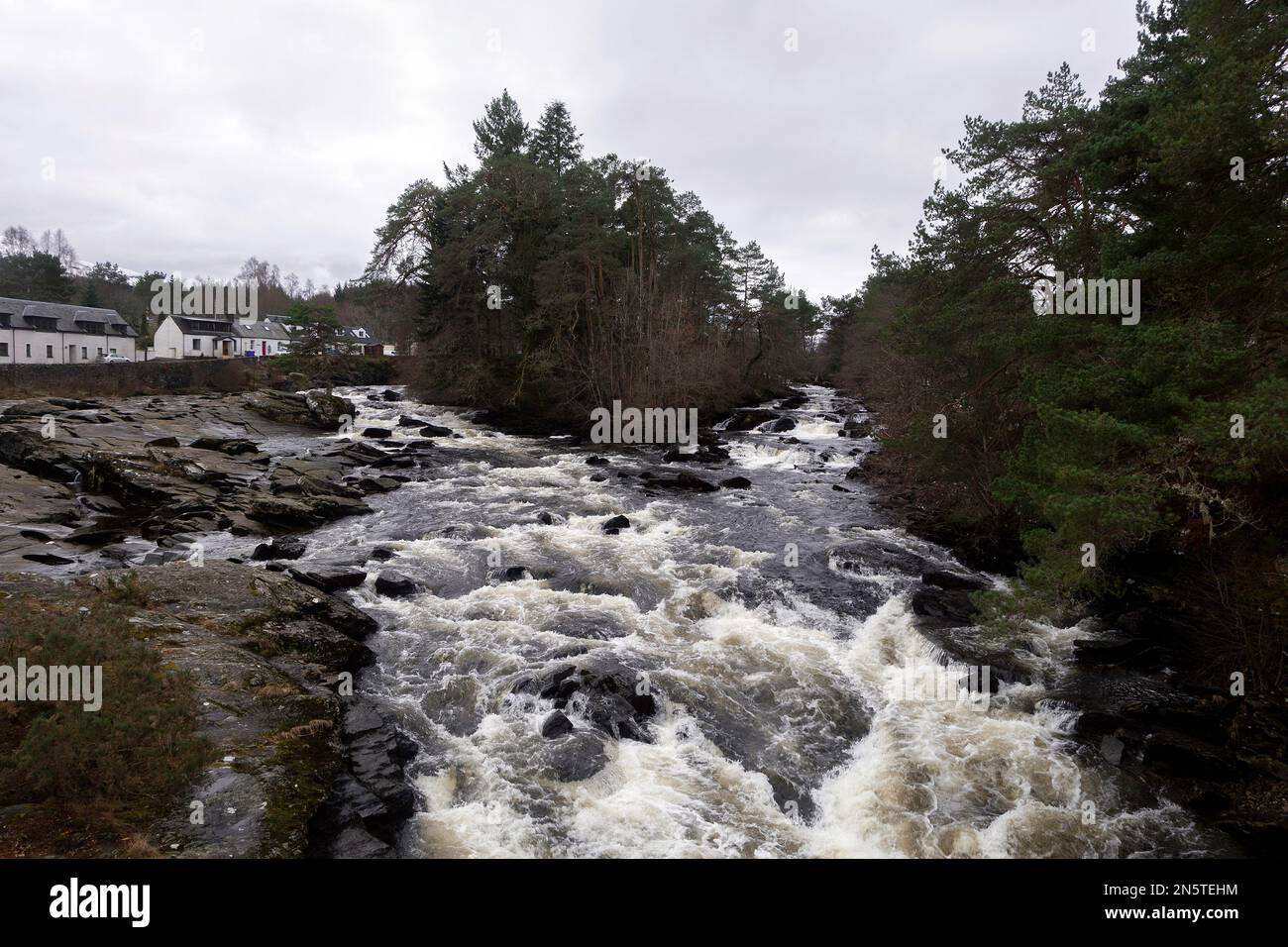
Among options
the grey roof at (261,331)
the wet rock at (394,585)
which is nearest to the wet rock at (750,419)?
the wet rock at (394,585)

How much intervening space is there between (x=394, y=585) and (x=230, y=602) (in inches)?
130

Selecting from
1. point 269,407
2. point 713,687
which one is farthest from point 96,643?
point 269,407

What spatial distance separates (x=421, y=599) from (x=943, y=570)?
12.4 meters

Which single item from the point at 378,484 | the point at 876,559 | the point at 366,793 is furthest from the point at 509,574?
the point at 378,484

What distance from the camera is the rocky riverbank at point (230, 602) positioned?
266 inches

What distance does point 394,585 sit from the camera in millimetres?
14062

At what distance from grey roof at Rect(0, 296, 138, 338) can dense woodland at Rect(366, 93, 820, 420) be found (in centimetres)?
4341

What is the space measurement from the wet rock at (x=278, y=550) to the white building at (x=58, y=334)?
5736 centimetres

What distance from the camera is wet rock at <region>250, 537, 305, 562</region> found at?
50.9 feet

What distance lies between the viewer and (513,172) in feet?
125

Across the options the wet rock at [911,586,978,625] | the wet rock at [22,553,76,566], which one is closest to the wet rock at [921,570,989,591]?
the wet rock at [911,586,978,625]

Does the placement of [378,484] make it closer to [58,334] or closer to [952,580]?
[952,580]
